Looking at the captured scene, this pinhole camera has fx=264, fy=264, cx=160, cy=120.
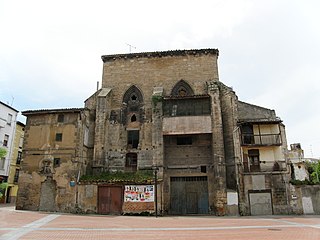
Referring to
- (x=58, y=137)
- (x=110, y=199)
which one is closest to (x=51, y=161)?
(x=58, y=137)

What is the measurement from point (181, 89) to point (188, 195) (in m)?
11.2

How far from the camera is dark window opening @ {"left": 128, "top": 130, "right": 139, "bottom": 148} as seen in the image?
26.9m

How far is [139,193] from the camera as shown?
2278 cm

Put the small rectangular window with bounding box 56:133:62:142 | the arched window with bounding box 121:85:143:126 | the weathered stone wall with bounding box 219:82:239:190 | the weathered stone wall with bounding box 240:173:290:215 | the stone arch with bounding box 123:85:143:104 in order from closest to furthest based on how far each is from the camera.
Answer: the weathered stone wall with bounding box 240:173:290:215
the weathered stone wall with bounding box 219:82:239:190
the small rectangular window with bounding box 56:133:62:142
the arched window with bounding box 121:85:143:126
the stone arch with bounding box 123:85:143:104

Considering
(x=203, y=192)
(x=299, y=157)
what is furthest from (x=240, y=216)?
(x=299, y=157)

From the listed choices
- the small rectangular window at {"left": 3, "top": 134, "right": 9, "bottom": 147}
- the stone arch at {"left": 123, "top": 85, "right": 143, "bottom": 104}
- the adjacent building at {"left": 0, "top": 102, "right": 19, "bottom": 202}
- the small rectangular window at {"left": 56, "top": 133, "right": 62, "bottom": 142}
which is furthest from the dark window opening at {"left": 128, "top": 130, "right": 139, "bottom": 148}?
the small rectangular window at {"left": 3, "top": 134, "right": 9, "bottom": 147}

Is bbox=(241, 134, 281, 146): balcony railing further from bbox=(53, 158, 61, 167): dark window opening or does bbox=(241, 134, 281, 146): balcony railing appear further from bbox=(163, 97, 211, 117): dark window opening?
bbox=(53, 158, 61, 167): dark window opening

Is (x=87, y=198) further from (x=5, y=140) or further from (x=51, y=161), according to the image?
(x=5, y=140)

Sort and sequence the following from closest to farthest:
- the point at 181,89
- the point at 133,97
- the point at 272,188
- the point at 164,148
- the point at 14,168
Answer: the point at 272,188
the point at 164,148
the point at 181,89
the point at 133,97
the point at 14,168

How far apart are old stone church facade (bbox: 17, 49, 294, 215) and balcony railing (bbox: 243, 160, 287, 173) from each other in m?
0.09

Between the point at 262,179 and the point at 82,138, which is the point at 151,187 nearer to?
the point at 82,138

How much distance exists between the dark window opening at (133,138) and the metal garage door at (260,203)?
11892 millimetres

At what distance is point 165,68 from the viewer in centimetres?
2947

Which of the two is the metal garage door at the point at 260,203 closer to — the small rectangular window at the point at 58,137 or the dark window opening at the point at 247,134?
the dark window opening at the point at 247,134
